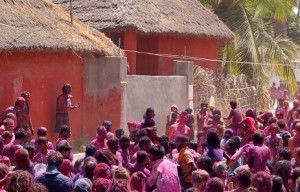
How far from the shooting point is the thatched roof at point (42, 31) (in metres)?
12.4

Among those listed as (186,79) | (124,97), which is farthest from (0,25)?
(186,79)

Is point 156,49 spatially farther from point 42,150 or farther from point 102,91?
point 42,150

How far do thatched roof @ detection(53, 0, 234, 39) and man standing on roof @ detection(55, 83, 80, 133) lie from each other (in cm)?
475

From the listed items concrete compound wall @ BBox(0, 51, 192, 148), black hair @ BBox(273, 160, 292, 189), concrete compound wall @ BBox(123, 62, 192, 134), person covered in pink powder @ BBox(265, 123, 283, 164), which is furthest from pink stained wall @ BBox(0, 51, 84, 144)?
black hair @ BBox(273, 160, 292, 189)

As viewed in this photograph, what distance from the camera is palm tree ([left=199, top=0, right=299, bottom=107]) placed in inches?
825

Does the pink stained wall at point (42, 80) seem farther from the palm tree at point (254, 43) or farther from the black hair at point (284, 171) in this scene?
the palm tree at point (254, 43)

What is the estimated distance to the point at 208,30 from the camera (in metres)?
19.4

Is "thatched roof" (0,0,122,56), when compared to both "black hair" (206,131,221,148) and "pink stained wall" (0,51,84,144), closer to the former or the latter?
"pink stained wall" (0,51,84,144)

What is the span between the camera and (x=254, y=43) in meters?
21.1

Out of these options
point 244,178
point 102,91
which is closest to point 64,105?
point 102,91

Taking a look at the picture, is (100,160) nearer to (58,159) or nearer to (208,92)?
(58,159)

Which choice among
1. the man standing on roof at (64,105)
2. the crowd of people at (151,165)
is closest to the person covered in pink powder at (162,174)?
the crowd of people at (151,165)

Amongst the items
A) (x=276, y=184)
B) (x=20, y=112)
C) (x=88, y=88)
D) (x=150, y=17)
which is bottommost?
(x=276, y=184)

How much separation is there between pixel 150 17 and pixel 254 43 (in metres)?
4.48
